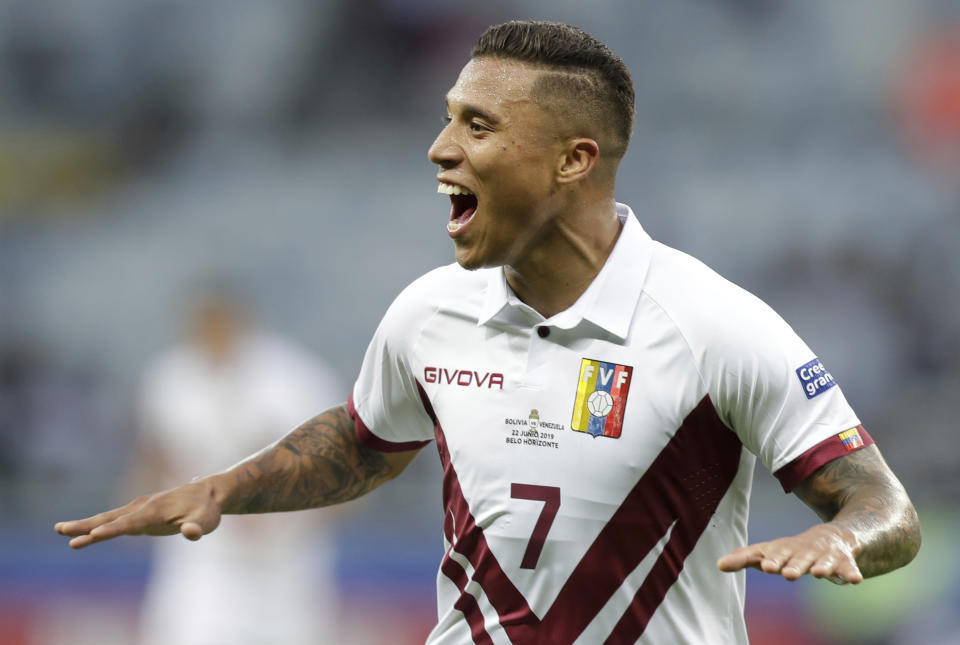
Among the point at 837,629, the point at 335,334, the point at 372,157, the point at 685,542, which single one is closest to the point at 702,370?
the point at 685,542

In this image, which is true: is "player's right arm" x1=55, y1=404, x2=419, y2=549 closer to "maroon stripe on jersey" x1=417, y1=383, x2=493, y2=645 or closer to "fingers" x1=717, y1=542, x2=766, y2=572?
"maroon stripe on jersey" x1=417, y1=383, x2=493, y2=645

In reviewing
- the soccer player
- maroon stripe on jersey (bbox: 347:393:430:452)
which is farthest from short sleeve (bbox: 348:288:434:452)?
the soccer player

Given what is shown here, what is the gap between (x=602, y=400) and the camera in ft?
10.8

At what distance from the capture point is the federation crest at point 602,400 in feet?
10.7

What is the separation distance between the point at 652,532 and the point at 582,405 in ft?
1.05

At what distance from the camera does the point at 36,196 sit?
1153 cm

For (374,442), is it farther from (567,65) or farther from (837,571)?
(837,571)

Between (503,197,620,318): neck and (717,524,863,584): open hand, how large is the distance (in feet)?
3.12

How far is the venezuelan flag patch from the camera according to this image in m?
3.14

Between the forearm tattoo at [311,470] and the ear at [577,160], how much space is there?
37.9 inches

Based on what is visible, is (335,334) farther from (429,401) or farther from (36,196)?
(429,401)

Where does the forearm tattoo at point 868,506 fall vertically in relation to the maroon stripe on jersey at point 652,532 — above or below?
above

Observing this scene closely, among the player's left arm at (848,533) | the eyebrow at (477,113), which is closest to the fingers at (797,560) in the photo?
the player's left arm at (848,533)

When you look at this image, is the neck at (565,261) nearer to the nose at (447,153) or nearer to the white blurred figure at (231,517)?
the nose at (447,153)
